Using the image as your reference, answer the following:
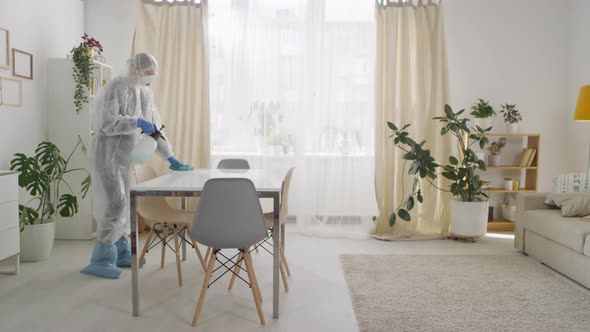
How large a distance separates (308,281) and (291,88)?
2.29 metres

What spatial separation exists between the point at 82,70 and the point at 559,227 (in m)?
4.07

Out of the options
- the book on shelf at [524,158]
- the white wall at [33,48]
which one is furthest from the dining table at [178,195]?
the book on shelf at [524,158]

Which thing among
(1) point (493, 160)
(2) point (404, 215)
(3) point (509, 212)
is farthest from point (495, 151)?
(2) point (404, 215)

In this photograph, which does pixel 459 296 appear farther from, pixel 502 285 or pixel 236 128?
pixel 236 128

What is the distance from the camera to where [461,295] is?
2.89m

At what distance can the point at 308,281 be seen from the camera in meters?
3.17

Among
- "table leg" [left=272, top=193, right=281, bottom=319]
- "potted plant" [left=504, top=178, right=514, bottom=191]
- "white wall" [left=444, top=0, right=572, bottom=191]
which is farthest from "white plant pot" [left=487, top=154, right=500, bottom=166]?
"table leg" [left=272, top=193, right=281, bottom=319]

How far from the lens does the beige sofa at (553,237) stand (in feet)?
9.87

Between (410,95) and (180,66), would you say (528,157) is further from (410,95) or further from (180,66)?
(180,66)

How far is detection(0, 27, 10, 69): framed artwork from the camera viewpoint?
3486mm

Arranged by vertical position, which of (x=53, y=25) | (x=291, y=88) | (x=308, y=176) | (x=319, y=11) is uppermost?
(x=319, y=11)

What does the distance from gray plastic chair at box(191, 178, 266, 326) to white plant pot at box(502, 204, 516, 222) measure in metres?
3.43

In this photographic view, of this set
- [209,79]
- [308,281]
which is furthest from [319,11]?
[308,281]

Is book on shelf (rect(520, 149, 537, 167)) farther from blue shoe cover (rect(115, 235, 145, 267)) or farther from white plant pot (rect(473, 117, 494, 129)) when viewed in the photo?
blue shoe cover (rect(115, 235, 145, 267))
